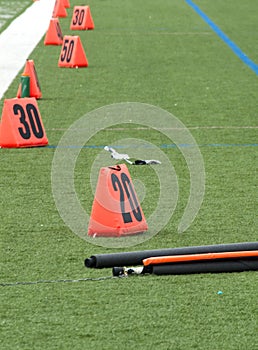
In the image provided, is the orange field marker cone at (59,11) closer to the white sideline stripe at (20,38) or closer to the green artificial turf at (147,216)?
the white sideline stripe at (20,38)

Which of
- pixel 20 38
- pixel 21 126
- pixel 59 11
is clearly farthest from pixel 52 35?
pixel 21 126

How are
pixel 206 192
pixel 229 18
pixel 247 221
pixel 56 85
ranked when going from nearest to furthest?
1. pixel 247 221
2. pixel 206 192
3. pixel 56 85
4. pixel 229 18

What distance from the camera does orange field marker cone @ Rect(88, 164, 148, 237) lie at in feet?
24.4

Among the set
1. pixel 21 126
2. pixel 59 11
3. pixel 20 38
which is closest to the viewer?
pixel 21 126

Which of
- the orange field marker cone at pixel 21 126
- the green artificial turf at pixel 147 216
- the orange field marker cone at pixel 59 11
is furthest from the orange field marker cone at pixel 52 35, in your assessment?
the orange field marker cone at pixel 21 126

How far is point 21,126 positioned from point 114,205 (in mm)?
3902

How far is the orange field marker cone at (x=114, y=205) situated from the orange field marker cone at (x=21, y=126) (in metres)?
3.69

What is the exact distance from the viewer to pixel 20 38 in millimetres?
22766

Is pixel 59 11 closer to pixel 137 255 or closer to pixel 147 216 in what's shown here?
pixel 147 216

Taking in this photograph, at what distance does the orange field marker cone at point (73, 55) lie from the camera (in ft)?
59.5

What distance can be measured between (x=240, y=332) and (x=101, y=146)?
226 inches

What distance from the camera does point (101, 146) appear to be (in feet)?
37.0

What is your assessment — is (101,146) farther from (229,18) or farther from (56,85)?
(229,18)

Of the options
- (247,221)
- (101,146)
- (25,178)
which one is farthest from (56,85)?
(247,221)
